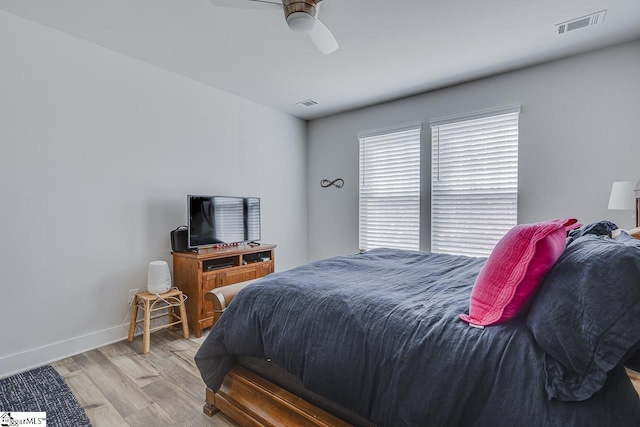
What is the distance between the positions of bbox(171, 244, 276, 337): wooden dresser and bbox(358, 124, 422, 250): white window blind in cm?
168

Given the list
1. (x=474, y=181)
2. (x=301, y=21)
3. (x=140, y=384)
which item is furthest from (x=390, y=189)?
(x=140, y=384)

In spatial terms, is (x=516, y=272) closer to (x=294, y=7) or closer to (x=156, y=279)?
(x=294, y=7)

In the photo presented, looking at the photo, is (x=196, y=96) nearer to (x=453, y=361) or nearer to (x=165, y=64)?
(x=165, y=64)

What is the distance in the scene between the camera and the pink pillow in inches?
42.2

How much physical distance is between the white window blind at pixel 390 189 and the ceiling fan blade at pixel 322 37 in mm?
1943

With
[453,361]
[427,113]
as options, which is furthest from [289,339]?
[427,113]

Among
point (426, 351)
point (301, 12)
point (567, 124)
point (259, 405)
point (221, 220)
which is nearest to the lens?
point (426, 351)

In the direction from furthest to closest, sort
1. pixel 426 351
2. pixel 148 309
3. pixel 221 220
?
1. pixel 221 220
2. pixel 148 309
3. pixel 426 351

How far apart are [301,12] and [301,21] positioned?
0.05 m

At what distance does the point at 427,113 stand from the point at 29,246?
409 cm

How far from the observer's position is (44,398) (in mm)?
1944

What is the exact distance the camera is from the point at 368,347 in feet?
3.93

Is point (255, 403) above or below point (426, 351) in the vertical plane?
below

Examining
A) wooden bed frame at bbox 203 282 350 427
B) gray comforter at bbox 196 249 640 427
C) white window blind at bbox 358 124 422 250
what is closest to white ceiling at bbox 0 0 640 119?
white window blind at bbox 358 124 422 250
